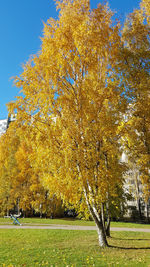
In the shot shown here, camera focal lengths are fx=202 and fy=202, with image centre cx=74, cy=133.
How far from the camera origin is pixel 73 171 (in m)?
7.39

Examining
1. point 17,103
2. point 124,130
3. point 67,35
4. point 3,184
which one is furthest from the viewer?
point 3,184

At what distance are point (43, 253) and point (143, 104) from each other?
21.1 feet

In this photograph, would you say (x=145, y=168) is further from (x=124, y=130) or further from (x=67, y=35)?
(x=67, y=35)

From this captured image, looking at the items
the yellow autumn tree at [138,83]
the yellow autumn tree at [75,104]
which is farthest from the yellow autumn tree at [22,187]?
the yellow autumn tree at [138,83]

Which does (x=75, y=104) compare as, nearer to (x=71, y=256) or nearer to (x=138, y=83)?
(x=138, y=83)

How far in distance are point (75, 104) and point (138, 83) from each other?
264 centimetres

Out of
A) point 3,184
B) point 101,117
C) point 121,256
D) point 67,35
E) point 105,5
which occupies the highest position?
point 105,5

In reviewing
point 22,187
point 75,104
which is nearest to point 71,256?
point 75,104

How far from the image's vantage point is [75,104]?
8.33 m

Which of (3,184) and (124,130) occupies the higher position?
(124,130)

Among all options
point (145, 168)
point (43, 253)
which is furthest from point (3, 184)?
point (145, 168)

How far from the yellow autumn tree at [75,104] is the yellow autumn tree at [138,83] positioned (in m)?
0.47

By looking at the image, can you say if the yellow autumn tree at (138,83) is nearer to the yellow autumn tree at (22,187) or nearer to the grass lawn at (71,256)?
the grass lawn at (71,256)

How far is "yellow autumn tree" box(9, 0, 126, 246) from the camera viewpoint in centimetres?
732
